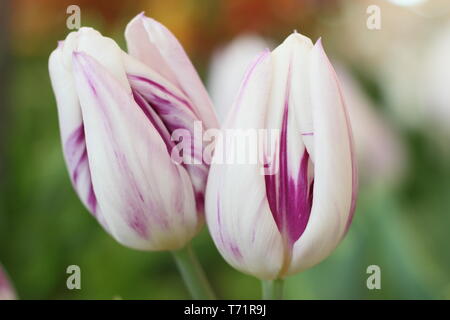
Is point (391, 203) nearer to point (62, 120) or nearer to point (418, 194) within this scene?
point (418, 194)

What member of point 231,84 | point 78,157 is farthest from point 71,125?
point 231,84

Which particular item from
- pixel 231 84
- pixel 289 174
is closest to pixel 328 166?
pixel 289 174

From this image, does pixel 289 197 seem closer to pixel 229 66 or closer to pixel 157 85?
pixel 157 85

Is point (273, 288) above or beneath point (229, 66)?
beneath

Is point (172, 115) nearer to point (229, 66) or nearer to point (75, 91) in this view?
point (75, 91)

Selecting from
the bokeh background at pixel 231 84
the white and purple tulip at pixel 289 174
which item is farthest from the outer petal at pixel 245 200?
the bokeh background at pixel 231 84

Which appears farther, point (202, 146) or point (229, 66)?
point (229, 66)
